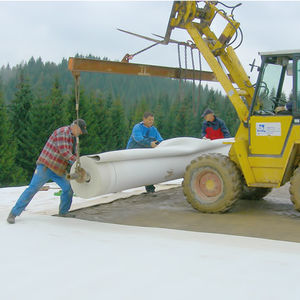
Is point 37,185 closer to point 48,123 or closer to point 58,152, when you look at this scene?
point 58,152

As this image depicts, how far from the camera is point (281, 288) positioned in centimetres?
348

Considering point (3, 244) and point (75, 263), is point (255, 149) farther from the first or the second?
point (3, 244)

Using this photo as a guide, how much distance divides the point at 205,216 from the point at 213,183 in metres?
0.54

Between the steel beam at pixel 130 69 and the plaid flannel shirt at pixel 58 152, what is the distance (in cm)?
95

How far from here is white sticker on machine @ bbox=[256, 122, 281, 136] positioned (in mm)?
6094

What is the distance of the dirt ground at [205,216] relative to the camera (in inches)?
214

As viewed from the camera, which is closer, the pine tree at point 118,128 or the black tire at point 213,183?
the black tire at point 213,183

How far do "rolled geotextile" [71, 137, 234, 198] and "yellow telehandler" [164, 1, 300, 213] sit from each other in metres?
0.80

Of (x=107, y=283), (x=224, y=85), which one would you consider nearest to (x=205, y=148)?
(x=224, y=85)

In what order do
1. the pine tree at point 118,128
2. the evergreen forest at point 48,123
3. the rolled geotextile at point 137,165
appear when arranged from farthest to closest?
the pine tree at point 118,128, the evergreen forest at point 48,123, the rolled geotextile at point 137,165

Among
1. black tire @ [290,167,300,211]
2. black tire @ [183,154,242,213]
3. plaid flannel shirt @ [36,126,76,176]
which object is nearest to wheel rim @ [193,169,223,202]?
black tire @ [183,154,242,213]

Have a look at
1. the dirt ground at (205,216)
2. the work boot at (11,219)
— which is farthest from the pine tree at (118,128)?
the work boot at (11,219)

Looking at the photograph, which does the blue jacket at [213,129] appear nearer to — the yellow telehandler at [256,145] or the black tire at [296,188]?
the yellow telehandler at [256,145]

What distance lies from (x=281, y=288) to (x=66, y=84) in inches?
3681
